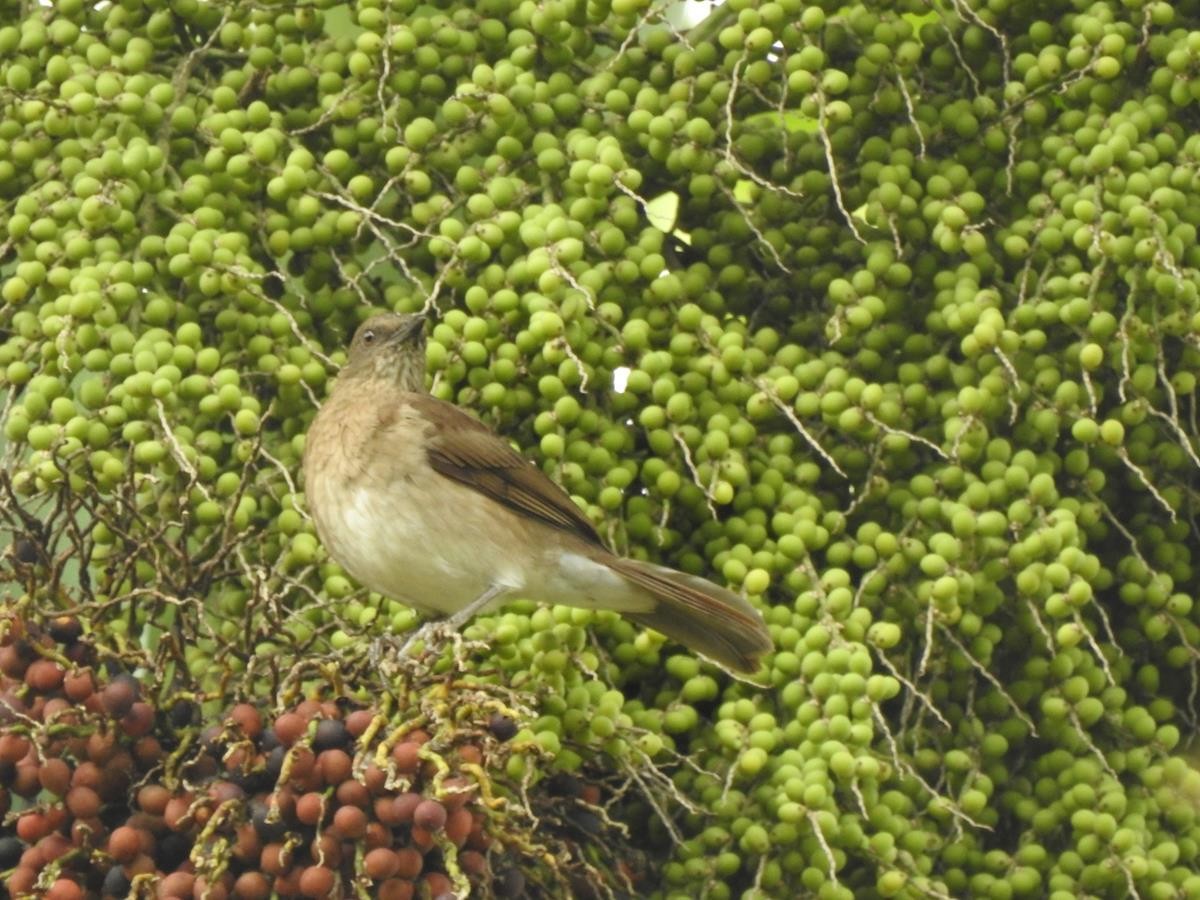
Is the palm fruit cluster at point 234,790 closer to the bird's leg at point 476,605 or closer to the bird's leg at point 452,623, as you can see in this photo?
the bird's leg at point 452,623

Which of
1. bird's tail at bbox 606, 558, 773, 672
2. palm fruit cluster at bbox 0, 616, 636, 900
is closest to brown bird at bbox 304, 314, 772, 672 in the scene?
bird's tail at bbox 606, 558, 773, 672

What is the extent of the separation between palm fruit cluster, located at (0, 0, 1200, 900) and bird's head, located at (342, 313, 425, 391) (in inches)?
1.7

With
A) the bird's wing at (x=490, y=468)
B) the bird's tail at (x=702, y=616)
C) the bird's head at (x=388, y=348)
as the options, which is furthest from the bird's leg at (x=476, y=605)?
the bird's head at (x=388, y=348)

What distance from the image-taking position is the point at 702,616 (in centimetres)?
287

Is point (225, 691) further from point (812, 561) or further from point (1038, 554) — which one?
point (1038, 554)

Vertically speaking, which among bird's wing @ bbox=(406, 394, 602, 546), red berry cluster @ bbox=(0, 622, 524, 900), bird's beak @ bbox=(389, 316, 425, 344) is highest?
bird's beak @ bbox=(389, 316, 425, 344)

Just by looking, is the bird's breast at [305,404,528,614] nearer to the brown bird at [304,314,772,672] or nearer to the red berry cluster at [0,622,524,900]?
the brown bird at [304,314,772,672]

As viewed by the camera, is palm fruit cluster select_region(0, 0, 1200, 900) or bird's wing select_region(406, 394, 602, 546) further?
bird's wing select_region(406, 394, 602, 546)

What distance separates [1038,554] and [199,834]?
1.17m

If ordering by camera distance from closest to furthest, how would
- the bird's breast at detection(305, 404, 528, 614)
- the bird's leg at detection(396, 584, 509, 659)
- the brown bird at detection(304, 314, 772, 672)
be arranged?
the bird's leg at detection(396, 584, 509, 659) → the brown bird at detection(304, 314, 772, 672) → the bird's breast at detection(305, 404, 528, 614)

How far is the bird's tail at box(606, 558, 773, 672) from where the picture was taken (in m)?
2.87

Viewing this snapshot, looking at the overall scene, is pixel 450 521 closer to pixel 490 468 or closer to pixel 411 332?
pixel 490 468

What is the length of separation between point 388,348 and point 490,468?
265 millimetres

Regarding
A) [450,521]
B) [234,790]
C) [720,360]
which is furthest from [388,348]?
[234,790]
